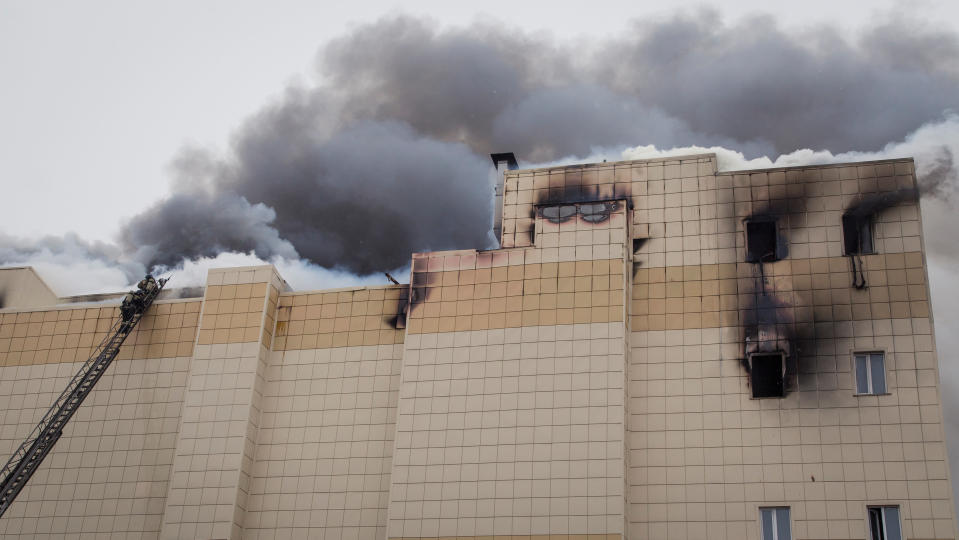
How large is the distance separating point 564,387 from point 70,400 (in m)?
18.7

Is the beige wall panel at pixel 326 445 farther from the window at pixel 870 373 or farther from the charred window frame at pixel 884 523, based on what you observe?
the window at pixel 870 373

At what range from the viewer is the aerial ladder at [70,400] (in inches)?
1524

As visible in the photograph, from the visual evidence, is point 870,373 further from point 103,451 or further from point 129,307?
point 103,451

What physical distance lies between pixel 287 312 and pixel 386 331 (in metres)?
4.36

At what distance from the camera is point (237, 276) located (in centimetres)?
4222

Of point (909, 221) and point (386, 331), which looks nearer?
point (909, 221)

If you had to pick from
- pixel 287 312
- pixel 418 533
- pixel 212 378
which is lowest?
pixel 418 533

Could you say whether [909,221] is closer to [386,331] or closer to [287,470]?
[386,331]

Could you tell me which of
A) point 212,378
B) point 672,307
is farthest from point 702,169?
point 212,378

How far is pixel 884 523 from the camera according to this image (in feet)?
106

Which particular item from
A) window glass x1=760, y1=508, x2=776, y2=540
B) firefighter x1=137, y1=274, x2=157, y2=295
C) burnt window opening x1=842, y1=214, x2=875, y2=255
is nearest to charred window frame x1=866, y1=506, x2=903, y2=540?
window glass x1=760, y1=508, x2=776, y2=540

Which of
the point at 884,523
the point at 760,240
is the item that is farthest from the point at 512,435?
the point at 884,523

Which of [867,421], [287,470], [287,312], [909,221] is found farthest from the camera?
[287,312]

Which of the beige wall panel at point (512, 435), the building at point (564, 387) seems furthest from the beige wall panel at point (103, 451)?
the beige wall panel at point (512, 435)
